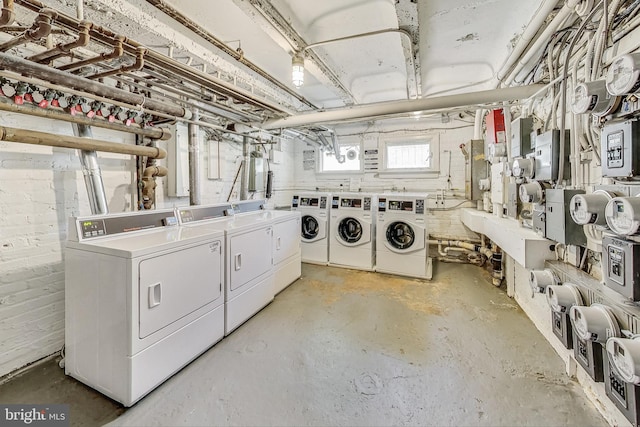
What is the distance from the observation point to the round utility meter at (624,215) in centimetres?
107

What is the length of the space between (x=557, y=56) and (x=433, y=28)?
0.92 meters

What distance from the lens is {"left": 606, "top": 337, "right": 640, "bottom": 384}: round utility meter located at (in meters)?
1.06

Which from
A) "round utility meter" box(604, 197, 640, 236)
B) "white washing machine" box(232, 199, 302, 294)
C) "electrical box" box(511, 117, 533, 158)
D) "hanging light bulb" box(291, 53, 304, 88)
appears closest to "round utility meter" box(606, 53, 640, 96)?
"round utility meter" box(604, 197, 640, 236)

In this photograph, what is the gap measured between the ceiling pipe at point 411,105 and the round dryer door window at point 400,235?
1.64m

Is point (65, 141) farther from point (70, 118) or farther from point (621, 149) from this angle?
point (621, 149)

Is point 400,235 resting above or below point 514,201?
below

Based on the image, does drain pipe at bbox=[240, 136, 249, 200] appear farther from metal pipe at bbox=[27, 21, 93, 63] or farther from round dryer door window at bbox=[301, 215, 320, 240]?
metal pipe at bbox=[27, 21, 93, 63]

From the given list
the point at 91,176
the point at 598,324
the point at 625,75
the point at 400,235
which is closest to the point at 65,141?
the point at 91,176

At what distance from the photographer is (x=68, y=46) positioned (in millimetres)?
1365

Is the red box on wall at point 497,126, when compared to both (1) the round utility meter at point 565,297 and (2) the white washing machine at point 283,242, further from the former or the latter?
(2) the white washing machine at point 283,242

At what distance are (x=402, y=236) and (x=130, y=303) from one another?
11.3 ft

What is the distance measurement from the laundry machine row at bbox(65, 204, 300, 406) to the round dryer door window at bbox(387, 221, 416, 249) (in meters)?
2.39

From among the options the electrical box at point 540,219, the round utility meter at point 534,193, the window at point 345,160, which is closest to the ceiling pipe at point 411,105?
the round utility meter at point 534,193

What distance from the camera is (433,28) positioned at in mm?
2119
